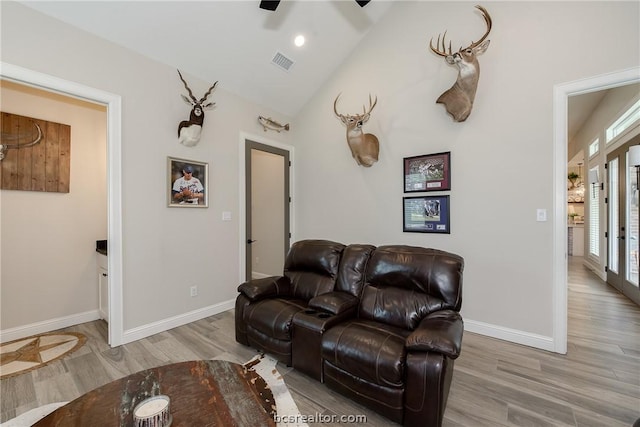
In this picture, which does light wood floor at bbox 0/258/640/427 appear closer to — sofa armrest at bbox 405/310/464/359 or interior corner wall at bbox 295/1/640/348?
interior corner wall at bbox 295/1/640/348

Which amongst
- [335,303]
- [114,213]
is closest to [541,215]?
[335,303]

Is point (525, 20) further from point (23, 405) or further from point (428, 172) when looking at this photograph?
point (23, 405)

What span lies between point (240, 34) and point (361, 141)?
1.91 m

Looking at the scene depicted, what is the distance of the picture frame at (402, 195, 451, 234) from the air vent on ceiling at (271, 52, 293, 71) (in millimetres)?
2417

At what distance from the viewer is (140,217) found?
2.93 metres

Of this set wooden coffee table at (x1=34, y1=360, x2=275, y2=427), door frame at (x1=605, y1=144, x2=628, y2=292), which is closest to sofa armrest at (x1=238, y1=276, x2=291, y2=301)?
wooden coffee table at (x1=34, y1=360, x2=275, y2=427)

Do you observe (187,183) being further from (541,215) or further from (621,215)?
(621,215)

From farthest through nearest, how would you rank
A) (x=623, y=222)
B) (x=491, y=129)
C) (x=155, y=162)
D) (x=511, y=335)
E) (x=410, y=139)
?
(x=623, y=222)
(x=410, y=139)
(x=155, y=162)
(x=491, y=129)
(x=511, y=335)

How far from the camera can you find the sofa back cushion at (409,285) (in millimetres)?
2107

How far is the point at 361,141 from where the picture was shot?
3619 mm

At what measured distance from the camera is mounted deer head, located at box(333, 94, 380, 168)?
356 centimetres

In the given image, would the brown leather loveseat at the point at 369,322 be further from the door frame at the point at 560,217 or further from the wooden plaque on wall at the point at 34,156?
the wooden plaque on wall at the point at 34,156

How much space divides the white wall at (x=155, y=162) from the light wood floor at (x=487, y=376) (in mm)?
495

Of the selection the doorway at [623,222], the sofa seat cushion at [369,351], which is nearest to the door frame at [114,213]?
the sofa seat cushion at [369,351]
